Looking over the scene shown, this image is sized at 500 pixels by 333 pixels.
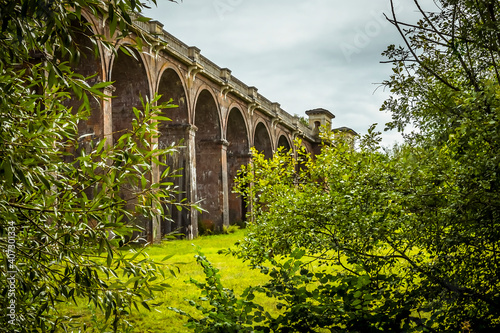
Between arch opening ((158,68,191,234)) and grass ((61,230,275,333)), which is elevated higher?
arch opening ((158,68,191,234))

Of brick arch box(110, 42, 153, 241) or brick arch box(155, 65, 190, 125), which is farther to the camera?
brick arch box(155, 65, 190, 125)

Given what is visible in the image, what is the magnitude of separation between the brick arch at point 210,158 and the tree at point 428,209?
57.5ft

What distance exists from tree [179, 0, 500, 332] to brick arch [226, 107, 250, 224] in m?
20.2

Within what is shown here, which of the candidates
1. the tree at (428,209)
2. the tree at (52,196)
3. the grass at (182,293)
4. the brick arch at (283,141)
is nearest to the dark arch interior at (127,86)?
the grass at (182,293)

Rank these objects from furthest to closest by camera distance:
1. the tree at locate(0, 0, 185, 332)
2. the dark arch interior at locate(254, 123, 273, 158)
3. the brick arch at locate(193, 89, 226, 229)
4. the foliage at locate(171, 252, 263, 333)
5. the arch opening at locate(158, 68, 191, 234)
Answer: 1. the dark arch interior at locate(254, 123, 273, 158)
2. the brick arch at locate(193, 89, 226, 229)
3. the arch opening at locate(158, 68, 191, 234)
4. the foliage at locate(171, 252, 263, 333)
5. the tree at locate(0, 0, 185, 332)

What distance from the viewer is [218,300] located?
4.79m

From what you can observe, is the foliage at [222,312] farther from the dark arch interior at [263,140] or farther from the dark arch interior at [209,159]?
the dark arch interior at [263,140]

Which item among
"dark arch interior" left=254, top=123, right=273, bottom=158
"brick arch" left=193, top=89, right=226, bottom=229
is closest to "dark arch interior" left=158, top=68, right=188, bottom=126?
"brick arch" left=193, top=89, right=226, bottom=229

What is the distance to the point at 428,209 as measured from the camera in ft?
16.2

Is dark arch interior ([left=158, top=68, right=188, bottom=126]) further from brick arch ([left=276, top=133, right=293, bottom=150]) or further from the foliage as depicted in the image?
the foliage

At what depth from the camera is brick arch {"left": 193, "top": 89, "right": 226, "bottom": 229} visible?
917 inches

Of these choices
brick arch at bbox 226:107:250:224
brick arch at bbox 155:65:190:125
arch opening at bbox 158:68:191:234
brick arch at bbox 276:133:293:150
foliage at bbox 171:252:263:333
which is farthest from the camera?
brick arch at bbox 276:133:293:150

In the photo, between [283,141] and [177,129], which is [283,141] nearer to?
[283,141]

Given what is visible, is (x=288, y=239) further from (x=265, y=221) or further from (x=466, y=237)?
(x=466, y=237)
